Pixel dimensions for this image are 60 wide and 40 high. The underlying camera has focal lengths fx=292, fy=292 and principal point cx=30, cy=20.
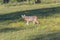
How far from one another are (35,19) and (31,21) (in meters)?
0.49

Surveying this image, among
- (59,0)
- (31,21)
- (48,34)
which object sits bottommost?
(59,0)

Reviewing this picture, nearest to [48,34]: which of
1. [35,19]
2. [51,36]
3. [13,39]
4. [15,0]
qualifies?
[51,36]

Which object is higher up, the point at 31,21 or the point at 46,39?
the point at 46,39

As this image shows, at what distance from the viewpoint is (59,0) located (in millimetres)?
55875

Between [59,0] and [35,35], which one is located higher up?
[35,35]

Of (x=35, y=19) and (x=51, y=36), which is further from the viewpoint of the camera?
(x=35, y=19)

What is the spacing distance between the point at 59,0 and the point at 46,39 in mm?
43924

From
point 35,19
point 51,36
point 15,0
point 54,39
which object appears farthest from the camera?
point 15,0

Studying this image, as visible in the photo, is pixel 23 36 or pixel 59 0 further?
pixel 59 0

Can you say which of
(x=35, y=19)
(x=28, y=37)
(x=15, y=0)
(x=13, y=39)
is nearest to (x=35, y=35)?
(x=28, y=37)

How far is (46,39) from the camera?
12.5 m

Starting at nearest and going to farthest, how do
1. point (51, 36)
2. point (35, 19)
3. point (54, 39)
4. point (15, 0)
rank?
point (54, 39) < point (51, 36) < point (35, 19) < point (15, 0)

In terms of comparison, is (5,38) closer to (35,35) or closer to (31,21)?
(35,35)

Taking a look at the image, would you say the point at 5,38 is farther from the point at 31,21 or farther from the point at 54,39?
the point at 31,21
